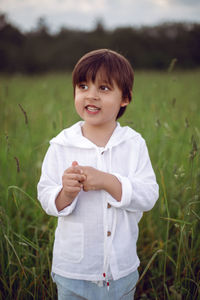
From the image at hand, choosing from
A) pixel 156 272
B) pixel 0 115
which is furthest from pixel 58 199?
pixel 0 115

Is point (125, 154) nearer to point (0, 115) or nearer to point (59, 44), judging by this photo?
point (0, 115)

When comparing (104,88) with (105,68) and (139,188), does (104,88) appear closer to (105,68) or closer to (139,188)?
(105,68)

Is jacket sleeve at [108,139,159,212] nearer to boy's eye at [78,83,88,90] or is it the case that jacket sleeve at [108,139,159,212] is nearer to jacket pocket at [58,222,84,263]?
jacket pocket at [58,222,84,263]

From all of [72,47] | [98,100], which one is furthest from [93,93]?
[72,47]

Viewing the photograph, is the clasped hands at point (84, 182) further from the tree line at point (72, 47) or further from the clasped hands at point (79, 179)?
the tree line at point (72, 47)

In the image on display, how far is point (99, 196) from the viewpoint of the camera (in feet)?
3.56

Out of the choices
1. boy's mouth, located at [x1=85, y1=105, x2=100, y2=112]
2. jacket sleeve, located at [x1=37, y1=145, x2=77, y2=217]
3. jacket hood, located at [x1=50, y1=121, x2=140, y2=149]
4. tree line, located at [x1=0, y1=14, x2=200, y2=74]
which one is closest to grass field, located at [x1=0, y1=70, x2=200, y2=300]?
jacket sleeve, located at [x1=37, y1=145, x2=77, y2=217]

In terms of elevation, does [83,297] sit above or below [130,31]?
below

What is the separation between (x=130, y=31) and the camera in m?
16.9

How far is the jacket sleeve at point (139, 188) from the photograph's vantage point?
3.37 ft

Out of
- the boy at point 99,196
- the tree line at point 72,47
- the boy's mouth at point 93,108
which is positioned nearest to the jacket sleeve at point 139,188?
the boy at point 99,196

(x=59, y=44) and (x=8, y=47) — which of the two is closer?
(x=8, y=47)

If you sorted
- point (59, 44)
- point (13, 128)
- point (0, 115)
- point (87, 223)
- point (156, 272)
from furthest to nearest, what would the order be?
point (59, 44) < point (13, 128) < point (0, 115) < point (156, 272) < point (87, 223)

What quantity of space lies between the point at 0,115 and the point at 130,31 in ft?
53.7
